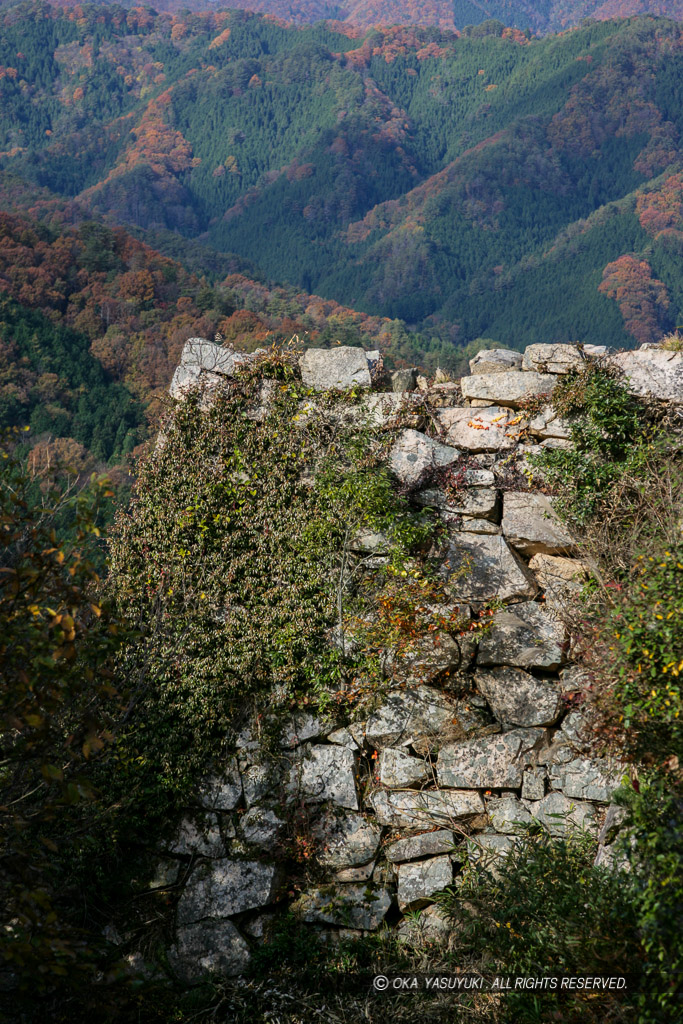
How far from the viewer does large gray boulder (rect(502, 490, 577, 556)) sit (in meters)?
6.91

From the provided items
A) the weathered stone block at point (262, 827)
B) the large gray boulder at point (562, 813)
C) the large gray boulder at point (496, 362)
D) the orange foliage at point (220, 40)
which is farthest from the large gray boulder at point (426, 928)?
the orange foliage at point (220, 40)

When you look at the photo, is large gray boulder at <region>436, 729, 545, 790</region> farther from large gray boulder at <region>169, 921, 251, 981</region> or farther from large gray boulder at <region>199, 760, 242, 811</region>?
Answer: large gray boulder at <region>169, 921, 251, 981</region>

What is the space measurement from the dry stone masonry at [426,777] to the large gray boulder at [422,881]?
0.01 meters

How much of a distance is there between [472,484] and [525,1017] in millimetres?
4562

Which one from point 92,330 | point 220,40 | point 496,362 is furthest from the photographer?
point 220,40

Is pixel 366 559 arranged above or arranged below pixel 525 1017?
above

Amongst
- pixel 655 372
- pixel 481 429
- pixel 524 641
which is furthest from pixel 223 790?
pixel 655 372

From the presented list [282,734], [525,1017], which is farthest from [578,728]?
[282,734]

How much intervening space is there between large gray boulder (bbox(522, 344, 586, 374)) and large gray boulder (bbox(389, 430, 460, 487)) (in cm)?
149

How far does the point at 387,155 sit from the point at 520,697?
88.7 metres

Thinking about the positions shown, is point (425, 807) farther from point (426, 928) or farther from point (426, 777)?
point (426, 928)

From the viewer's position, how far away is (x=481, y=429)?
25.1 feet

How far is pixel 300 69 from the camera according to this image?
96.4 meters

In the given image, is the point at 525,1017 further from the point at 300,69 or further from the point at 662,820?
the point at 300,69
